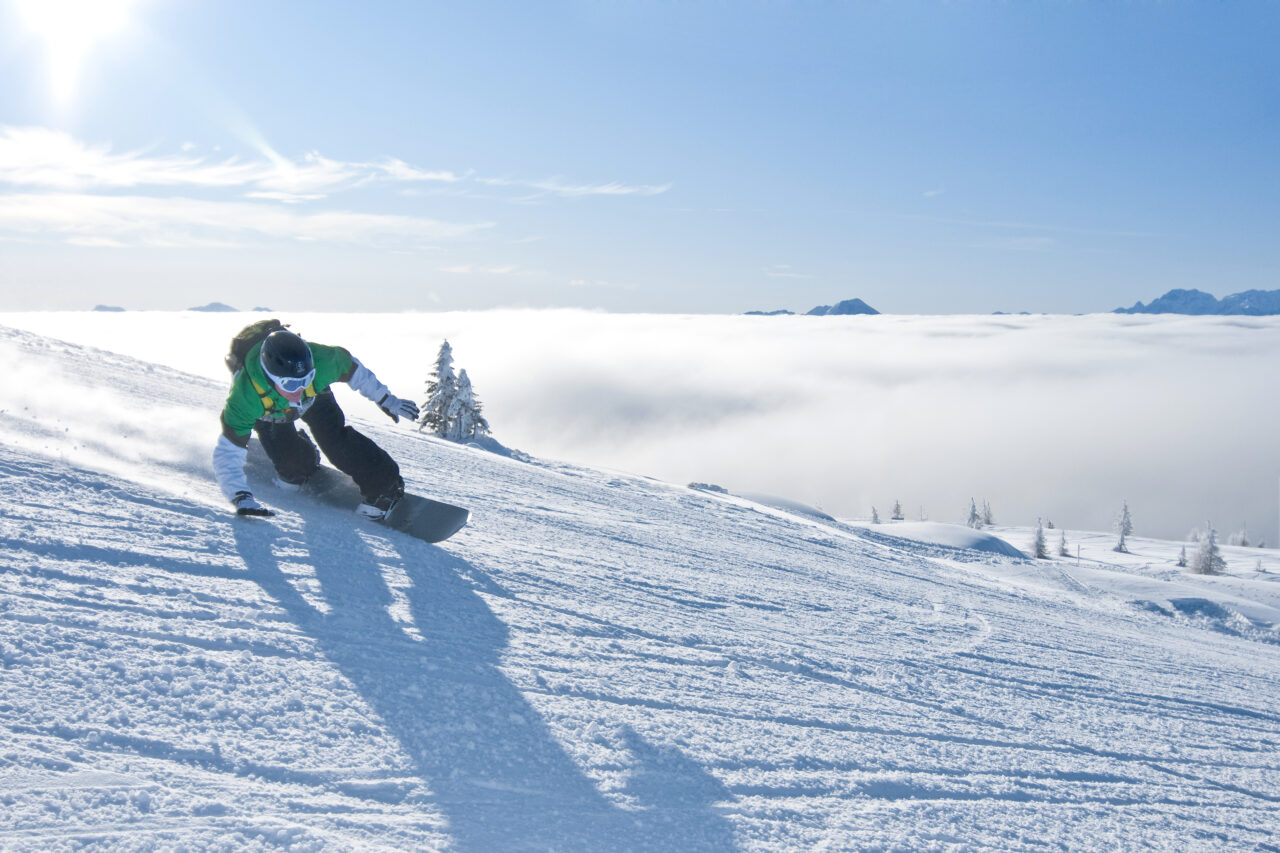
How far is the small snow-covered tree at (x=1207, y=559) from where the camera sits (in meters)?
51.6

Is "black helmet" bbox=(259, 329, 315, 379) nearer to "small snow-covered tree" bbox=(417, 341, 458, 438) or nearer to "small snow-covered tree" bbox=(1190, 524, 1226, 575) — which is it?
"small snow-covered tree" bbox=(417, 341, 458, 438)

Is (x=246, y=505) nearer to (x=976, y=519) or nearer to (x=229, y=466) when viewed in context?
(x=229, y=466)

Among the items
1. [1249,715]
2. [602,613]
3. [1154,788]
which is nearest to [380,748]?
[602,613]

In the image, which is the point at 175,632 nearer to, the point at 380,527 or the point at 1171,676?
the point at 380,527

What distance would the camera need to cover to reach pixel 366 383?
565cm

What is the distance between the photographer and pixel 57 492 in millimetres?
4426

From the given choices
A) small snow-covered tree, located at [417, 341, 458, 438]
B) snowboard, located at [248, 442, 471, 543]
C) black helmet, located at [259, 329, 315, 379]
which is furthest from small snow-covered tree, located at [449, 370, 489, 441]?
black helmet, located at [259, 329, 315, 379]

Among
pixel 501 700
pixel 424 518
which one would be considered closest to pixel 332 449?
pixel 424 518

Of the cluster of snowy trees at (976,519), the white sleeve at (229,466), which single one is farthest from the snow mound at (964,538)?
the cluster of snowy trees at (976,519)

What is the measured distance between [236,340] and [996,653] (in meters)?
6.67

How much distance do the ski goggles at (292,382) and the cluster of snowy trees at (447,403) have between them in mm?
32758

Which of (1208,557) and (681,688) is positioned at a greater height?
(681,688)

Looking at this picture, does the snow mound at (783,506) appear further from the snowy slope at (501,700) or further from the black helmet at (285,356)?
the black helmet at (285,356)

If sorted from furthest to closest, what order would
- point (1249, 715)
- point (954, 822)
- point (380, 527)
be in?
1. point (1249, 715)
2. point (380, 527)
3. point (954, 822)
